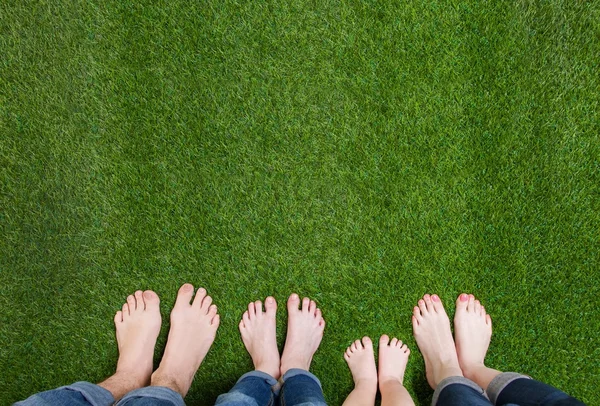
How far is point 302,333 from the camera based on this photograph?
5.36 ft

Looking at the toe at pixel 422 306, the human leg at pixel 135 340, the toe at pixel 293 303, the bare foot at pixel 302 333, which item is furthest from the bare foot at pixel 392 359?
the human leg at pixel 135 340

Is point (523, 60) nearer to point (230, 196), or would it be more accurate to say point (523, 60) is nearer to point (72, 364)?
point (230, 196)

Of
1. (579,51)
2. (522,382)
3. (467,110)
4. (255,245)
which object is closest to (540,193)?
(467,110)

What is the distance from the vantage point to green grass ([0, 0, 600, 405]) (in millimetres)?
1653

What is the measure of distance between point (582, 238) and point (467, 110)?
2.25ft

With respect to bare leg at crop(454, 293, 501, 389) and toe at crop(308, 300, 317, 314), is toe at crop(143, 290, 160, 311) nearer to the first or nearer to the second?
toe at crop(308, 300, 317, 314)

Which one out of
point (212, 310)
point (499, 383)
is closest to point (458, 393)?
point (499, 383)

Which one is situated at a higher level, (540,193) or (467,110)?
(467,110)

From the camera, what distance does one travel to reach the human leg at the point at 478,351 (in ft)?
4.58

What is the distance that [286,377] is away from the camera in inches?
59.4

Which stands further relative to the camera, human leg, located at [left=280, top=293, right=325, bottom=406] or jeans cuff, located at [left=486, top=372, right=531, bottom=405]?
human leg, located at [left=280, top=293, right=325, bottom=406]

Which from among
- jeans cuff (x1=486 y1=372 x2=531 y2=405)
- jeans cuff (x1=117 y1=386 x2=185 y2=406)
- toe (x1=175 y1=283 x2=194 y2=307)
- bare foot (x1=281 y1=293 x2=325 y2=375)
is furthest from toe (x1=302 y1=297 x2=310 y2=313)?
jeans cuff (x1=486 y1=372 x2=531 y2=405)

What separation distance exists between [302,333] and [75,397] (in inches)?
30.9

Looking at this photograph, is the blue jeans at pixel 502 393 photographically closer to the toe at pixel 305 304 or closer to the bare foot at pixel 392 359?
the bare foot at pixel 392 359
